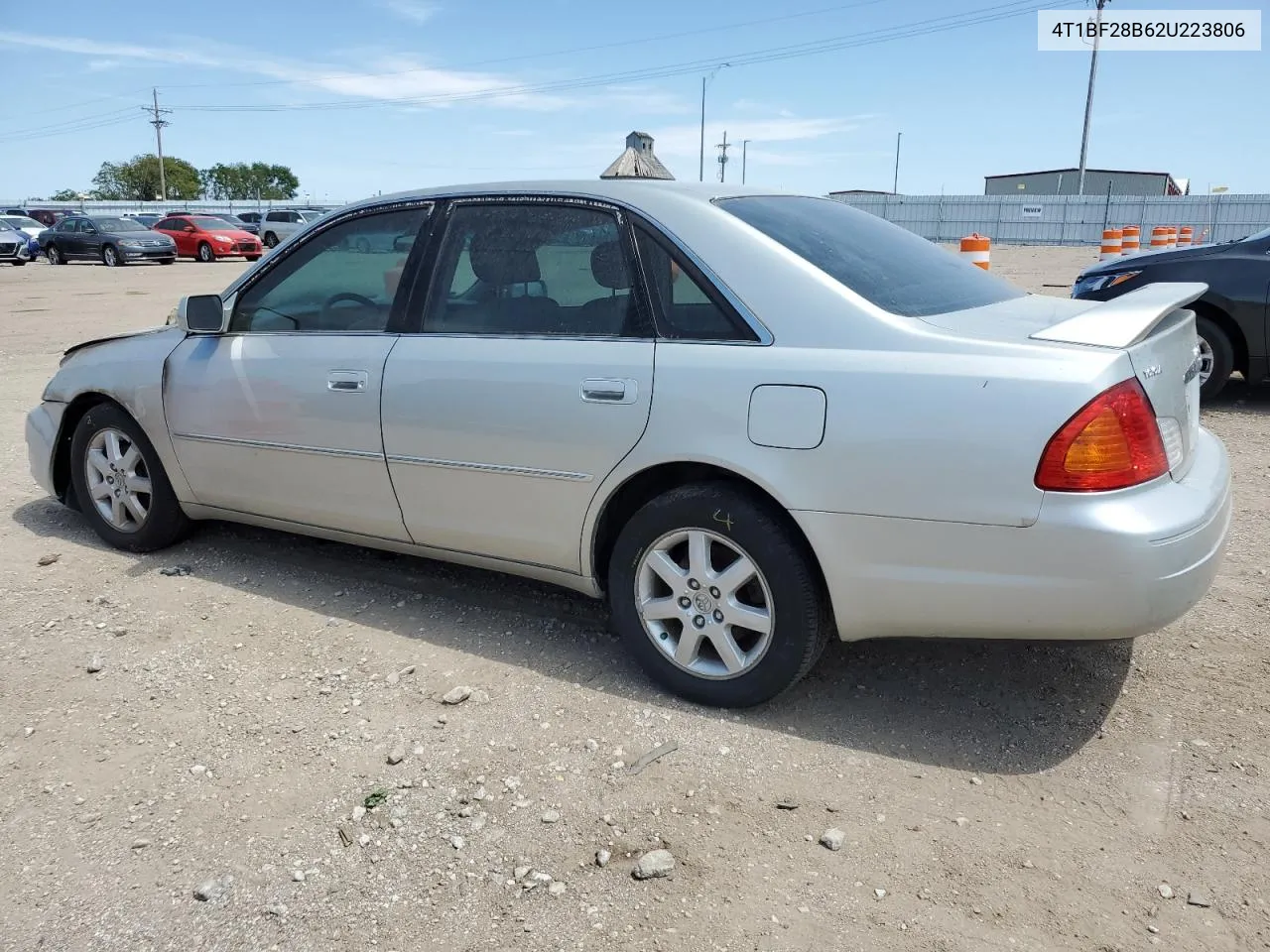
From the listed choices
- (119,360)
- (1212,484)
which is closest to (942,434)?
(1212,484)

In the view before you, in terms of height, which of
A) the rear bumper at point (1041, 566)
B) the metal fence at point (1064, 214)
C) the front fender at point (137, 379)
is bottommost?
the rear bumper at point (1041, 566)

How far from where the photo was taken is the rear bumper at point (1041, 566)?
Result: 251 centimetres

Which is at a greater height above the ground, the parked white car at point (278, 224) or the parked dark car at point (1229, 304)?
the parked white car at point (278, 224)

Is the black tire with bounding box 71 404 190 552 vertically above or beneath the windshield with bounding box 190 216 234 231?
beneath

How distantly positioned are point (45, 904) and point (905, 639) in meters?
2.72

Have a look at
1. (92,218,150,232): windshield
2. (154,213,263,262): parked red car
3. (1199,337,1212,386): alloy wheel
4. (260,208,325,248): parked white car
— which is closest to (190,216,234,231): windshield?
(154,213,263,262): parked red car

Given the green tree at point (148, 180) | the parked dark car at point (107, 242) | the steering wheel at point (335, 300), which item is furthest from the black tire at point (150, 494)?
the green tree at point (148, 180)

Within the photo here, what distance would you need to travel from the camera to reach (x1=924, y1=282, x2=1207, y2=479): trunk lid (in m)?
2.67

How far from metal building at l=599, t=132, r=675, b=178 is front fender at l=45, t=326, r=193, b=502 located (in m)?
7.08

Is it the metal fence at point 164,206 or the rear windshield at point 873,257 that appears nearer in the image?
the rear windshield at point 873,257

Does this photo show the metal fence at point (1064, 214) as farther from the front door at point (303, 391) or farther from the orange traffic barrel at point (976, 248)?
the front door at point (303, 391)

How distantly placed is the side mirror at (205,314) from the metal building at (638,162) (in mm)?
7260

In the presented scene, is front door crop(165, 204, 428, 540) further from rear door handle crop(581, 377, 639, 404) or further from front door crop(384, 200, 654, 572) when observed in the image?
rear door handle crop(581, 377, 639, 404)

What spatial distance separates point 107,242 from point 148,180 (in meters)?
77.3
